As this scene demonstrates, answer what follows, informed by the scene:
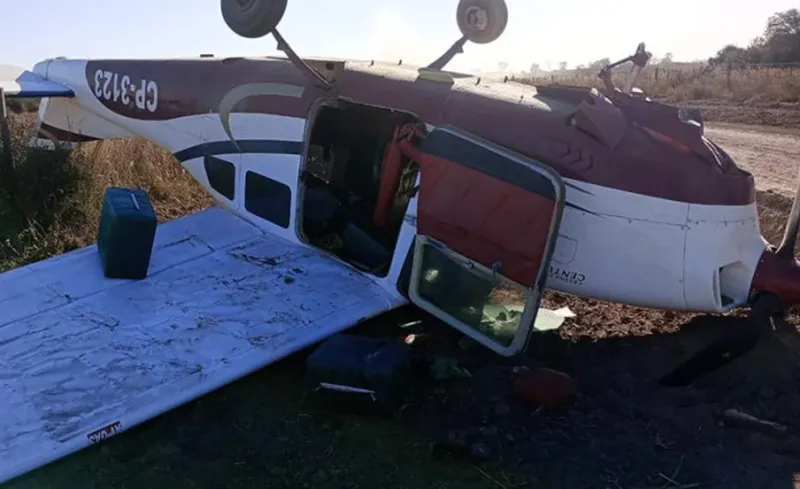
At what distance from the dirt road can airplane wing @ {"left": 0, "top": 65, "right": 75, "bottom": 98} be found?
922 centimetres

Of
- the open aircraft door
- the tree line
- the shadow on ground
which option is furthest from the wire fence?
the shadow on ground

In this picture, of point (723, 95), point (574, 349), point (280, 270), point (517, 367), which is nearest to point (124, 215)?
point (280, 270)

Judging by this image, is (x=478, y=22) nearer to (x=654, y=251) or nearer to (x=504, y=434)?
(x=654, y=251)

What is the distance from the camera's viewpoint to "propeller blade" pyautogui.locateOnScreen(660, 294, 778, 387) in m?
4.77

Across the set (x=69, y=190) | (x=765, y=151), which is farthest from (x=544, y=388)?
(x=765, y=151)

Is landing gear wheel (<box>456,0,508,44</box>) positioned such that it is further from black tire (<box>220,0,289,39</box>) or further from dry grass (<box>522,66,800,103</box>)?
dry grass (<box>522,66,800,103</box>)

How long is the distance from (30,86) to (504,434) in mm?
7993

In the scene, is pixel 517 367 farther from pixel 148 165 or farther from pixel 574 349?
pixel 148 165

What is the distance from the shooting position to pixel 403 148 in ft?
19.7

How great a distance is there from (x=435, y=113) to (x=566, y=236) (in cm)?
136

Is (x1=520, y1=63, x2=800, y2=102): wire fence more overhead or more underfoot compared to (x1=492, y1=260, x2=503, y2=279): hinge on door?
more overhead

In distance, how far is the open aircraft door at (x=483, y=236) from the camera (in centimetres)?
489

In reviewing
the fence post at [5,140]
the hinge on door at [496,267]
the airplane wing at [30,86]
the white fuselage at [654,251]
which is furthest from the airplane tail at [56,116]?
the white fuselage at [654,251]

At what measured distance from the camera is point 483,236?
512 centimetres
